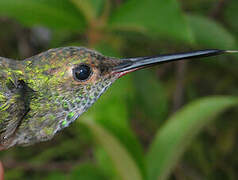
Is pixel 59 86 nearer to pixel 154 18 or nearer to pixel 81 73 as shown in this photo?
pixel 81 73

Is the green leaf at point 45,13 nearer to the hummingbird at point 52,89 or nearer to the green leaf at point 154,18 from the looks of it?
the green leaf at point 154,18

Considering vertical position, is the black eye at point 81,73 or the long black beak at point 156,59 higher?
the black eye at point 81,73

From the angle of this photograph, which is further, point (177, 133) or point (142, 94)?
point (142, 94)

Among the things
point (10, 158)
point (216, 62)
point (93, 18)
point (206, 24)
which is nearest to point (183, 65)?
point (216, 62)

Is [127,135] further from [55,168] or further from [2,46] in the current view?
[2,46]

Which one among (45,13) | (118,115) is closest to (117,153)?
(118,115)

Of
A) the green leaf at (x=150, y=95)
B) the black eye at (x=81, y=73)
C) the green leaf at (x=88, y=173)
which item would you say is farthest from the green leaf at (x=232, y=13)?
the black eye at (x=81, y=73)
